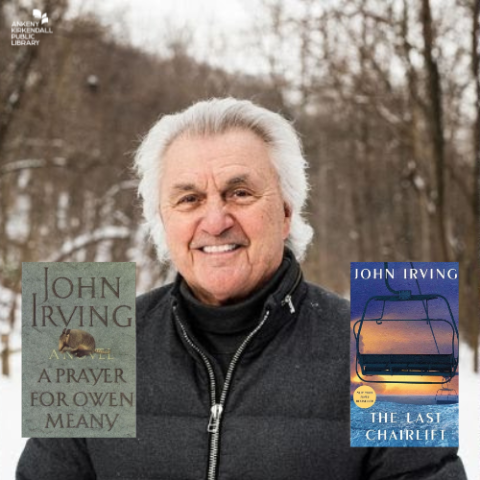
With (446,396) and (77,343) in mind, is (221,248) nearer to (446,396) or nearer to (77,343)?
(77,343)

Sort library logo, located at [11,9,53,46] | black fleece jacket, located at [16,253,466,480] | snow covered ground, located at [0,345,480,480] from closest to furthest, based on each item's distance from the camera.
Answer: black fleece jacket, located at [16,253,466,480] → snow covered ground, located at [0,345,480,480] → library logo, located at [11,9,53,46]

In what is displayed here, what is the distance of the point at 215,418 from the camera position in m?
1.10

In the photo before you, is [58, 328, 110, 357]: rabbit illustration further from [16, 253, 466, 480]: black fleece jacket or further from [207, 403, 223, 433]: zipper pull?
[207, 403, 223, 433]: zipper pull

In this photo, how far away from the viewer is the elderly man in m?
1.09

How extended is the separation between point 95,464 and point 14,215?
155 cm

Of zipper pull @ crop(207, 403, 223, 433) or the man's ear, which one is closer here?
zipper pull @ crop(207, 403, 223, 433)

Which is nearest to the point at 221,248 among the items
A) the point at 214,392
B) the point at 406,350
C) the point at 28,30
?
the point at 214,392

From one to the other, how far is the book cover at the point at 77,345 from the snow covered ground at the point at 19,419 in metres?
0.07

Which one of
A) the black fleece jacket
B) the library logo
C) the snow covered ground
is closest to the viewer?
the black fleece jacket

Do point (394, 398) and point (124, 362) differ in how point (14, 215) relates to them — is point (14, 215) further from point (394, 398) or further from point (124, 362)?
point (394, 398)

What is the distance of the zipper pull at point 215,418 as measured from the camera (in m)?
1.10

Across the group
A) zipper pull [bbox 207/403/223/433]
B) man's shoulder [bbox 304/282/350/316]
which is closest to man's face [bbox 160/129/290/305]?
man's shoulder [bbox 304/282/350/316]

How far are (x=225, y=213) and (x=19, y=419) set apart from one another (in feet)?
2.15

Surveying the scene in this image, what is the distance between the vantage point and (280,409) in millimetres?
1106
